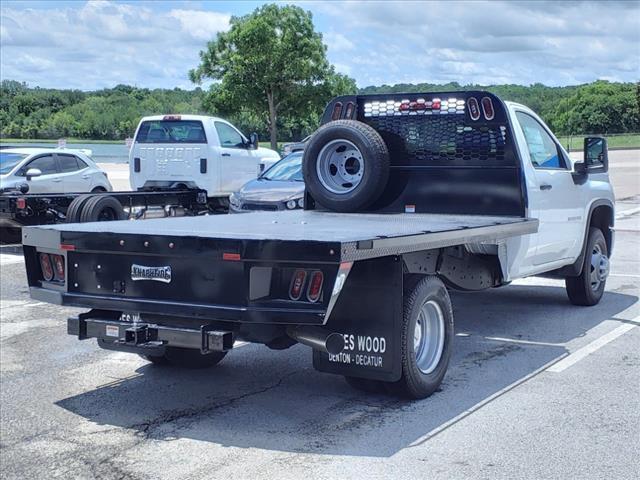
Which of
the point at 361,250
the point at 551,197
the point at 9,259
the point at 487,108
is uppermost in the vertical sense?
the point at 487,108

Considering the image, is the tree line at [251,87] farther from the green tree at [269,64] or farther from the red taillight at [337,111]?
the red taillight at [337,111]

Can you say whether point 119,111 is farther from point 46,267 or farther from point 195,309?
point 195,309

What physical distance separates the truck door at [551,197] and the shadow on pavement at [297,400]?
2.69 feet

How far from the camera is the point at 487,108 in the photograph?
789 centimetres

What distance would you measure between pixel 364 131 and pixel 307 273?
2794mm

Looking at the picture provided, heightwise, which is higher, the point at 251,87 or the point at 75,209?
the point at 251,87

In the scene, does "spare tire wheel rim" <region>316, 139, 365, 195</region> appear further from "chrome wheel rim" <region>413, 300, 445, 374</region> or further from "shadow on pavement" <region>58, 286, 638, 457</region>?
"chrome wheel rim" <region>413, 300, 445, 374</region>

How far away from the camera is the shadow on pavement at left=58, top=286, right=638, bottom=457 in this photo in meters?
5.50

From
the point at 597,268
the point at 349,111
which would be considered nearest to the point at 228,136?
the point at 349,111

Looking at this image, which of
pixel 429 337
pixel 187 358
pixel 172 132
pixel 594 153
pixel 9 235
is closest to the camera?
pixel 429 337

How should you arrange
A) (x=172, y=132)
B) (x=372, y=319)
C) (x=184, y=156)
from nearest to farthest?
1. (x=372, y=319)
2. (x=184, y=156)
3. (x=172, y=132)

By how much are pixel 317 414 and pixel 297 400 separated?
377mm

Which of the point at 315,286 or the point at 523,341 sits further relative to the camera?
the point at 523,341

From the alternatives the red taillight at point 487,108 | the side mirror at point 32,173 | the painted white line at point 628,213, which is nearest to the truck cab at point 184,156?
the side mirror at point 32,173
